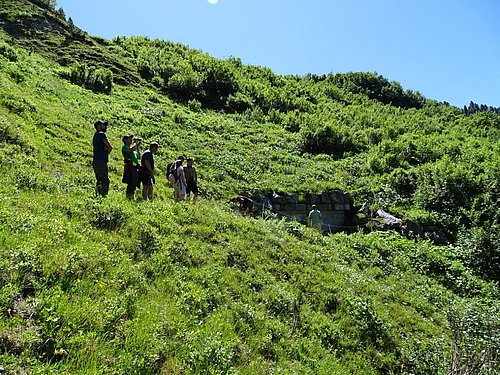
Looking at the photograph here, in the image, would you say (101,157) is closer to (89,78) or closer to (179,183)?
(179,183)

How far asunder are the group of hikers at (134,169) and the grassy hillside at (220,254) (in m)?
0.56

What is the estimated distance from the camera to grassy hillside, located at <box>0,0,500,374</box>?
4.76 m

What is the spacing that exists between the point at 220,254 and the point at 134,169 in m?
3.55

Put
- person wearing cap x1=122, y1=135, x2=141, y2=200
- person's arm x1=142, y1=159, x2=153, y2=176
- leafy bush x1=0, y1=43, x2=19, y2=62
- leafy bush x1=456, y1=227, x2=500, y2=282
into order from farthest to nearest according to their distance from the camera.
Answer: leafy bush x1=0, y1=43, x2=19, y2=62 < leafy bush x1=456, y1=227, x2=500, y2=282 < person's arm x1=142, y1=159, x2=153, y2=176 < person wearing cap x1=122, y1=135, x2=141, y2=200

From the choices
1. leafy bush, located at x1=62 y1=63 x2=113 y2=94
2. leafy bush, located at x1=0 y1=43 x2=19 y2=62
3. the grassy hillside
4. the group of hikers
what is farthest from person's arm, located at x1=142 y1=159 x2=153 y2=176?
Answer: leafy bush, located at x1=62 y1=63 x2=113 y2=94

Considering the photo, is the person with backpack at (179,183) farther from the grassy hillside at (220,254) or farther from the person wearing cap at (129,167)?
the person wearing cap at (129,167)

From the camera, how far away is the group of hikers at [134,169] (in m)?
9.73

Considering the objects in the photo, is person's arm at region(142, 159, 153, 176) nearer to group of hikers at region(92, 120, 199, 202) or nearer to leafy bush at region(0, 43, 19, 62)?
group of hikers at region(92, 120, 199, 202)

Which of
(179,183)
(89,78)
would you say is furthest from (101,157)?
(89,78)

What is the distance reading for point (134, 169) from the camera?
35.1ft

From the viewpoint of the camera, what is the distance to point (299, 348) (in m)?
6.94

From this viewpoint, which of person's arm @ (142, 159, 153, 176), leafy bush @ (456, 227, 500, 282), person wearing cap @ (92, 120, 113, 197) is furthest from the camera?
leafy bush @ (456, 227, 500, 282)

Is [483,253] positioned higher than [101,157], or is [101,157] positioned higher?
[101,157]

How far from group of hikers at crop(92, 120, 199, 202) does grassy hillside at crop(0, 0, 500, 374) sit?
557mm
